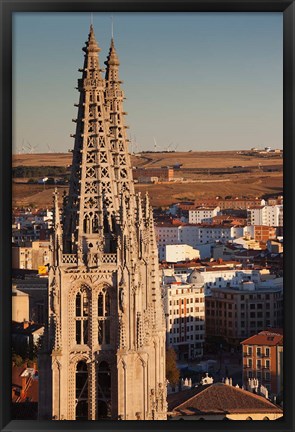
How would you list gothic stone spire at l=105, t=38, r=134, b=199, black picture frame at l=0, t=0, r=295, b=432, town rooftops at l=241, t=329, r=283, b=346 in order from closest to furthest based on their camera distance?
black picture frame at l=0, t=0, r=295, b=432, gothic stone spire at l=105, t=38, r=134, b=199, town rooftops at l=241, t=329, r=283, b=346

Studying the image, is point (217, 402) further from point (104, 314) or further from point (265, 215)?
point (265, 215)

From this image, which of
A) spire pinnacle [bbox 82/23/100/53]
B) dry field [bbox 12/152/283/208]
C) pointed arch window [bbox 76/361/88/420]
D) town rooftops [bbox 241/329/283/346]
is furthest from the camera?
dry field [bbox 12/152/283/208]

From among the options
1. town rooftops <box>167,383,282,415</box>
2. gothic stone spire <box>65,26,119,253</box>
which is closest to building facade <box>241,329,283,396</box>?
town rooftops <box>167,383,282,415</box>

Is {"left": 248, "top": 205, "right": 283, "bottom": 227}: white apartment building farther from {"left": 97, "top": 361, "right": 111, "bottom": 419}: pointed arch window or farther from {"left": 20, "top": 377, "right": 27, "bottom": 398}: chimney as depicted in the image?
{"left": 97, "top": 361, "right": 111, "bottom": 419}: pointed arch window

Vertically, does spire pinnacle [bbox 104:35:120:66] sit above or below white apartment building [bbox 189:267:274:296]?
above

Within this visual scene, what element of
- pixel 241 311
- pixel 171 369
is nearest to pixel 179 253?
pixel 241 311
